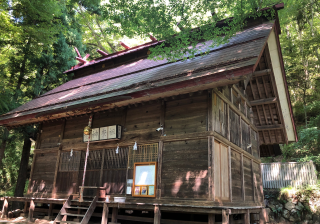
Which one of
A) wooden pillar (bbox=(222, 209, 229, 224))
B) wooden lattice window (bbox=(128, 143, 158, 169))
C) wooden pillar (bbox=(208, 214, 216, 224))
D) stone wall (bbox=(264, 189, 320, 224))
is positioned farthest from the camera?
stone wall (bbox=(264, 189, 320, 224))

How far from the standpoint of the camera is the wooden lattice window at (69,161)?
8.73 meters

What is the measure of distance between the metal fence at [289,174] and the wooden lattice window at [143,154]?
31.6 ft

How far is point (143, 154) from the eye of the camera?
7.35 meters

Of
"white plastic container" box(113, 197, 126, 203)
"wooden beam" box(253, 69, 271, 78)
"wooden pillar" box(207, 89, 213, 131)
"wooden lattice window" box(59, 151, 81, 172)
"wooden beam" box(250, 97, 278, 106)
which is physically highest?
"wooden beam" box(253, 69, 271, 78)

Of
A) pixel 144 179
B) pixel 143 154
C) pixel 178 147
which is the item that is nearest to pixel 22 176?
pixel 143 154

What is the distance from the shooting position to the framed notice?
6.84 meters

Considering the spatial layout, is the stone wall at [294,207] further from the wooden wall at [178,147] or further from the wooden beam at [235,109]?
the wooden beam at [235,109]

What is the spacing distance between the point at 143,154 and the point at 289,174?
10299mm

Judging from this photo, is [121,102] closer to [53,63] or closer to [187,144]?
[187,144]

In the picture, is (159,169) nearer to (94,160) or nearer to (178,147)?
(178,147)

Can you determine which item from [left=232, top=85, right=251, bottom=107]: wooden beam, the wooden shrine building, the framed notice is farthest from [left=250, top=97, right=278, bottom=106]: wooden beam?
the framed notice

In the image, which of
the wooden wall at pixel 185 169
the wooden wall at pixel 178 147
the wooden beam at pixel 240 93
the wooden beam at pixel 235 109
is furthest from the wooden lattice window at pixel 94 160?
the wooden beam at pixel 240 93

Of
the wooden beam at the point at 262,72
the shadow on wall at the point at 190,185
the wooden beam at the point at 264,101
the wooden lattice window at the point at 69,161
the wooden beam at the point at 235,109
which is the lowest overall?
the shadow on wall at the point at 190,185

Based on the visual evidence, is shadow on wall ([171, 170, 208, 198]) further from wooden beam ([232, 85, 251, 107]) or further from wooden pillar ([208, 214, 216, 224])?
wooden beam ([232, 85, 251, 107])
